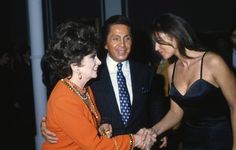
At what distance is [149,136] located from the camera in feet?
8.38

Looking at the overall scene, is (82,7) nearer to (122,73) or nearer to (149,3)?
(149,3)

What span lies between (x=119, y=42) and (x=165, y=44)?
1.45ft

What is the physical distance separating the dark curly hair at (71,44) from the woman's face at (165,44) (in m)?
0.63

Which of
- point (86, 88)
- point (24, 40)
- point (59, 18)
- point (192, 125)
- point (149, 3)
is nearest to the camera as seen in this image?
point (86, 88)

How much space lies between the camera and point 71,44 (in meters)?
2.10

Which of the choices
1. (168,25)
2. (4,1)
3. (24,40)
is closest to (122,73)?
(168,25)

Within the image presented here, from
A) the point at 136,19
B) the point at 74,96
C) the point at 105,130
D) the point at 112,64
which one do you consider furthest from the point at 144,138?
the point at 136,19

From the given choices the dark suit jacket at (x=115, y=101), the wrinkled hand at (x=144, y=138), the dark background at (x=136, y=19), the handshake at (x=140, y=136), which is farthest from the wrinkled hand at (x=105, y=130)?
the dark background at (x=136, y=19)

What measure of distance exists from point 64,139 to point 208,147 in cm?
119

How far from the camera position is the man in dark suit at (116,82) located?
282cm

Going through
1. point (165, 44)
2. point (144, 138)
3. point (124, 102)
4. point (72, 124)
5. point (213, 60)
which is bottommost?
point (144, 138)

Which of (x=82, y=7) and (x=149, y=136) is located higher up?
(x=82, y=7)

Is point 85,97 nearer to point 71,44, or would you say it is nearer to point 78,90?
point 78,90

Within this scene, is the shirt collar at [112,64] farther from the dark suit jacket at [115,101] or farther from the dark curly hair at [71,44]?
the dark curly hair at [71,44]
